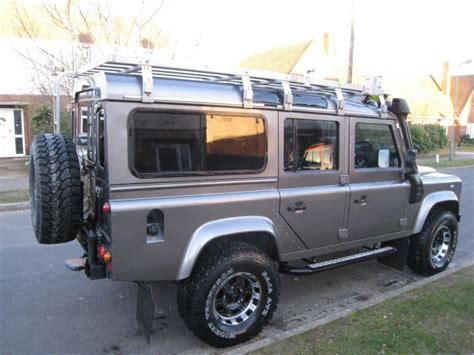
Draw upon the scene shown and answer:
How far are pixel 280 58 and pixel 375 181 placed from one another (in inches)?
969

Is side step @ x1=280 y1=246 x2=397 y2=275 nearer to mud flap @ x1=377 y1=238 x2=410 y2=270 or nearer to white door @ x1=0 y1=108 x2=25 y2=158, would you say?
mud flap @ x1=377 y1=238 x2=410 y2=270

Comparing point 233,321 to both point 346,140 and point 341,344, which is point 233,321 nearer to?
point 341,344

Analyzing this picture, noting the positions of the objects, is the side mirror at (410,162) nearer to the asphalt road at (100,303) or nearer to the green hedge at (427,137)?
the asphalt road at (100,303)

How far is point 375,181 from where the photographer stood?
14.4ft

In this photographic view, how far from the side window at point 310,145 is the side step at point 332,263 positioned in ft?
3.10

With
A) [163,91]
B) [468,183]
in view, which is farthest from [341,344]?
[468,183]

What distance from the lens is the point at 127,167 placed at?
2967 millimetres

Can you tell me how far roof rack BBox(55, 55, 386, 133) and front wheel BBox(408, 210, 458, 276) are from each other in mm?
1984

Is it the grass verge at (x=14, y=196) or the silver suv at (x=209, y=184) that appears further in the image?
the grass verge at (x=14, y=196)

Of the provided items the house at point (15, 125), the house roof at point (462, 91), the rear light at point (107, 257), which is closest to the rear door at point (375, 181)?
the rear light at point (107, 257)

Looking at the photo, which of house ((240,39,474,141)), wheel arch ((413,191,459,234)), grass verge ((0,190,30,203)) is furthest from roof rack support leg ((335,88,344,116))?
house ((240,39,474,141))

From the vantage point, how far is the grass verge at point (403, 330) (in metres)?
3.27

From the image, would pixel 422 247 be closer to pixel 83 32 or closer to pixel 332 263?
pixel 332 263

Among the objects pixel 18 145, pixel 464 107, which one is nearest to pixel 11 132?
pixel 18 145
